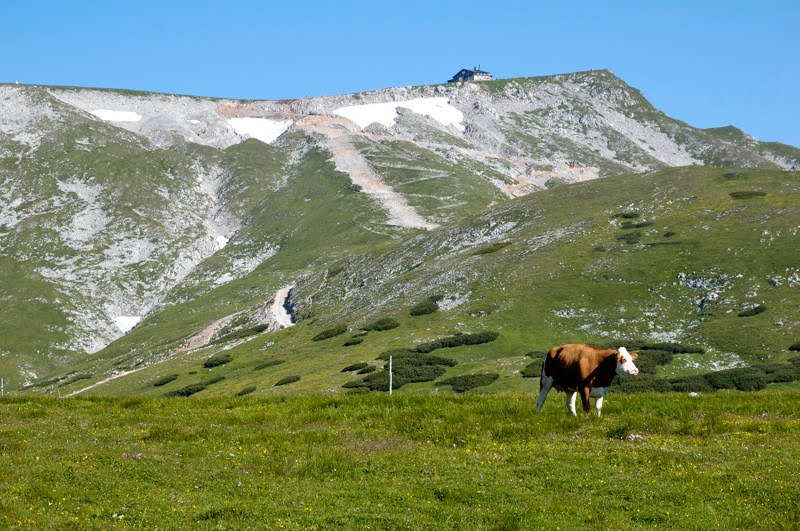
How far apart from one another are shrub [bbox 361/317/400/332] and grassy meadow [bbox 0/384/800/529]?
75976 millimetres

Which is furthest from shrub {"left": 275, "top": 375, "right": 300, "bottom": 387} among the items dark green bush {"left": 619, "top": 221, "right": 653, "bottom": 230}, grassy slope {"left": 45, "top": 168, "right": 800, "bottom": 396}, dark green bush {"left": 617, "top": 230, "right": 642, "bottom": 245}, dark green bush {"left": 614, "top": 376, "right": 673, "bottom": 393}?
dark green bush {"left": 619, "top": 221, "right": 653, "bottom": 230}

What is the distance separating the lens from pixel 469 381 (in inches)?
2687

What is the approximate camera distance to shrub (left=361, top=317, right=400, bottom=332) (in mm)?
100062

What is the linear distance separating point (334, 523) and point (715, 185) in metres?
120

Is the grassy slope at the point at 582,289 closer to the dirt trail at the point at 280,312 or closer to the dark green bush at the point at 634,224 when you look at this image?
the dark green bush at the point at 634,224

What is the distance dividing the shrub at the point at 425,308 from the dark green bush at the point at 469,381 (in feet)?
98.4

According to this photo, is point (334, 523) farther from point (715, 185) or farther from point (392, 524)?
point (715, 185)

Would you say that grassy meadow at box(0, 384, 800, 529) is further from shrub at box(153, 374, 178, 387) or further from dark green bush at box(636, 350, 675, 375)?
shrub at box(153, 374, 178, 387)

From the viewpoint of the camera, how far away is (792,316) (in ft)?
247

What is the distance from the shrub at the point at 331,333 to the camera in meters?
108

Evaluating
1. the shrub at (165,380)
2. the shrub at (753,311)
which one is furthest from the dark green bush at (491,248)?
the shrub at (165,380)

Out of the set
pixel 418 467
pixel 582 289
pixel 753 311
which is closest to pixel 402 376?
pixel 582 289

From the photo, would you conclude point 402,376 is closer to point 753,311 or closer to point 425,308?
point 425,308

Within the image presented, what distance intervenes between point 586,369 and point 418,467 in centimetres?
617
